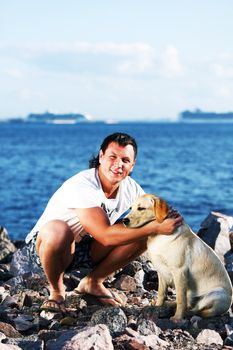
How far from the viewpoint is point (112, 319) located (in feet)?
18.7

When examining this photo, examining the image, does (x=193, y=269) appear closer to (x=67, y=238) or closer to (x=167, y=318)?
(x=167, y=318)

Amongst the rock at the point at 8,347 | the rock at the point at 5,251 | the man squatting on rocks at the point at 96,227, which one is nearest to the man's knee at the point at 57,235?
the man squatting on rocks at the point at 96,227

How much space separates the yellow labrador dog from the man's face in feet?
1.41

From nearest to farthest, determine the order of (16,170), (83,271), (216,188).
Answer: (83,271)
(216,188)
(16,170)

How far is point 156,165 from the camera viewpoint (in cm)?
5184

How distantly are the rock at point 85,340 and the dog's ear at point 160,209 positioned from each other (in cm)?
129

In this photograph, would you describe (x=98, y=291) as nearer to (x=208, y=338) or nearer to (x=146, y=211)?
(x=146, y=211)

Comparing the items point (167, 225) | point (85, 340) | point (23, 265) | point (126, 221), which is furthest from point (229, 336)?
point (23, 265)

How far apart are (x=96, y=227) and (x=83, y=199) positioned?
26cm

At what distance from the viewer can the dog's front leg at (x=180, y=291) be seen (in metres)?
6.15

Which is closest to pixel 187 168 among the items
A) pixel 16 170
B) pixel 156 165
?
pixel 156 165

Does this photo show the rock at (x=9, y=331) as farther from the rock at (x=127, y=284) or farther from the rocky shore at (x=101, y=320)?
the rock at (x=127, y=284)

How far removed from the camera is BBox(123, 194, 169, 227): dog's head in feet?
19.8

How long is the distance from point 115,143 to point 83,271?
1906 millimetres
